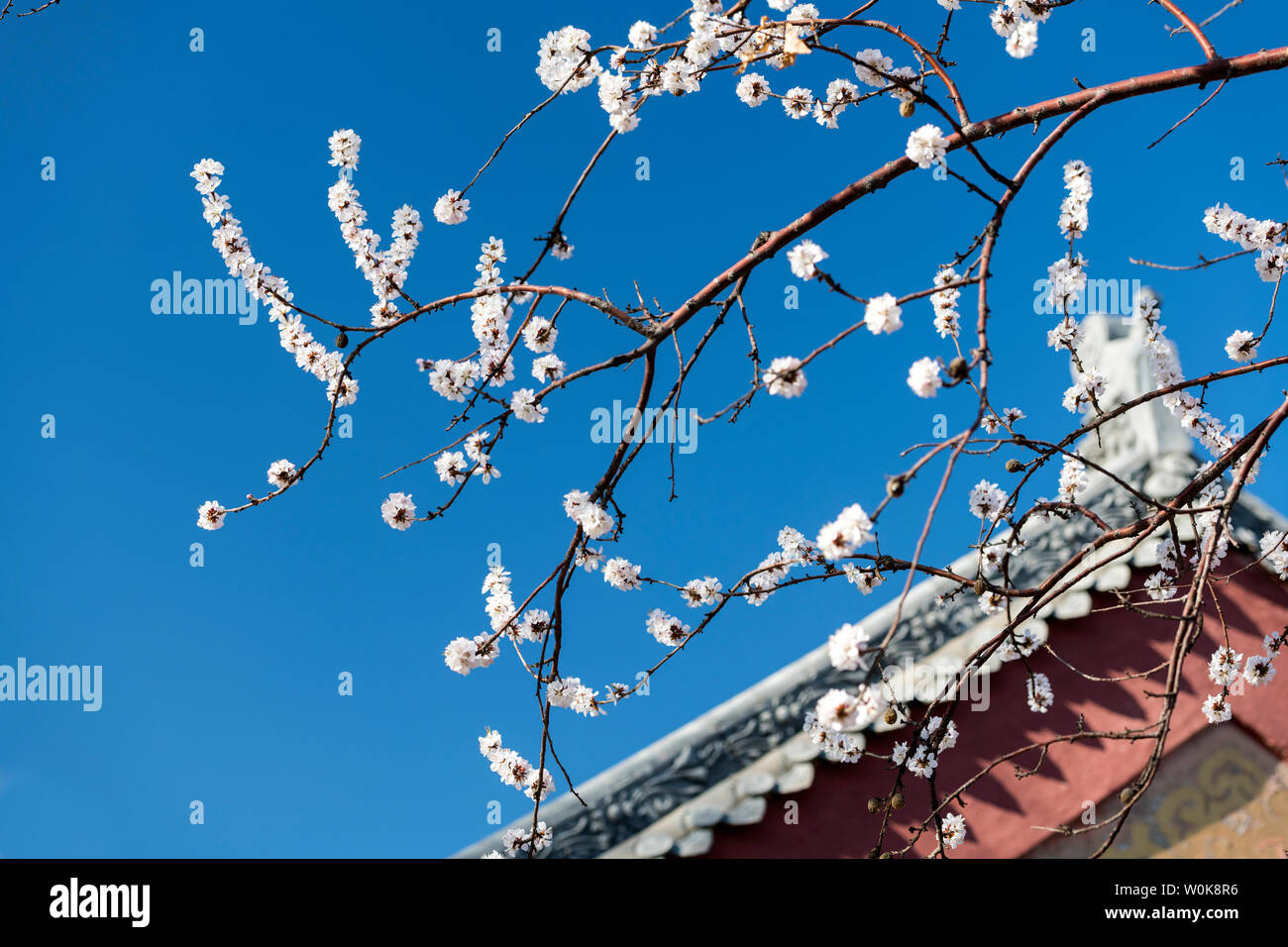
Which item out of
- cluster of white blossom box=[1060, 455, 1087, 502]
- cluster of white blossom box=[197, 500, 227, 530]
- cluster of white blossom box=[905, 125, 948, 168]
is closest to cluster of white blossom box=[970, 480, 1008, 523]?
cluster of white blossom box=[1060, 455, 1087, 502]

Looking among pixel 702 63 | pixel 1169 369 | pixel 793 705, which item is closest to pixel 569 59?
pixel 702 63

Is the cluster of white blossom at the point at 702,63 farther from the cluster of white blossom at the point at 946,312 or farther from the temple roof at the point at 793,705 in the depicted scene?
the temple roof at the point at 793,705

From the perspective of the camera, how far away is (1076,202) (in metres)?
3.09

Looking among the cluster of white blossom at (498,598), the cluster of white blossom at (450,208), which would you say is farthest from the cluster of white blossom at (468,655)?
the cluster of white blossom at (450,208)

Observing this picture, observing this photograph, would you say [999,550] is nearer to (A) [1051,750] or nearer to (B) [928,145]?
(A) [1051,750]

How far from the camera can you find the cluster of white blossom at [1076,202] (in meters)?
3.09

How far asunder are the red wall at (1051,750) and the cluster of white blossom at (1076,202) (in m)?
2.46

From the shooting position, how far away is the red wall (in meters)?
4.67

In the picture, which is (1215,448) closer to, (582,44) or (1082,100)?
(1082,100)

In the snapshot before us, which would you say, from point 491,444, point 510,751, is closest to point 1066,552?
point 510,751

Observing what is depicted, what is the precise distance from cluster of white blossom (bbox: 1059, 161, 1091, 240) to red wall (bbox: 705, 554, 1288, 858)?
2456mm

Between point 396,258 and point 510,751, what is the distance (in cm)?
172

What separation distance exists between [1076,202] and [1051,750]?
277cm
